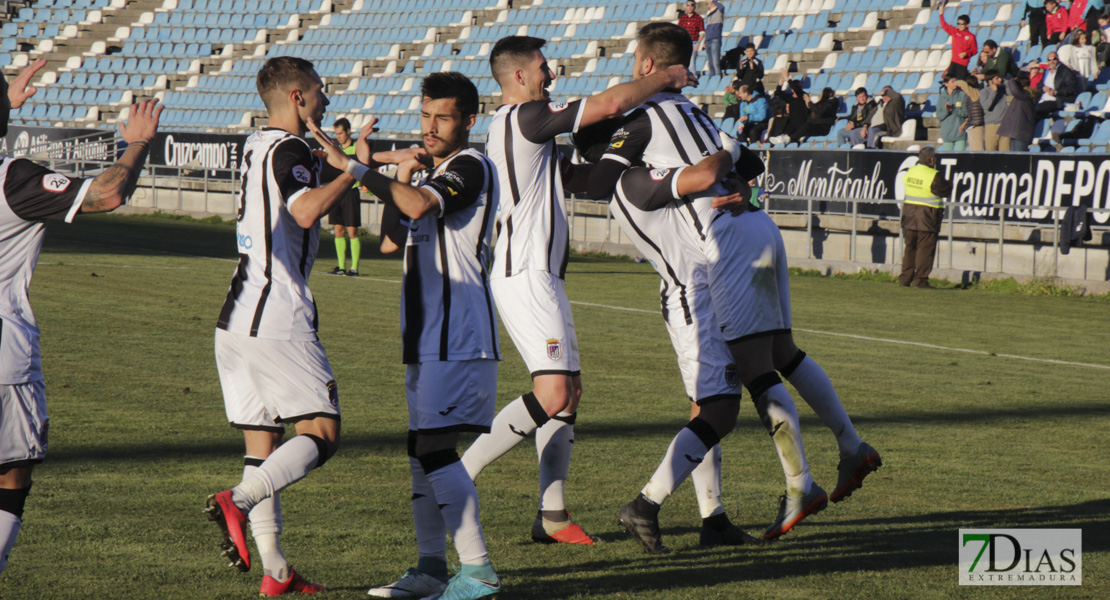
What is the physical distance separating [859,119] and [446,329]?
62.9 ft

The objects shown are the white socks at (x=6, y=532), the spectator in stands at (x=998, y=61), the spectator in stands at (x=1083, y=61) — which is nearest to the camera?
the white socks at (x=6, y=532)

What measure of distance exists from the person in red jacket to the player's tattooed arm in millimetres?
20648

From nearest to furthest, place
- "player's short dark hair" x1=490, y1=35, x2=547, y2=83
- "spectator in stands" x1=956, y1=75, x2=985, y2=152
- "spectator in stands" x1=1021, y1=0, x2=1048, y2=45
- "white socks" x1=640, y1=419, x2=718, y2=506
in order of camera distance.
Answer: "white socks" x1=640, y1=419, x2=718, y2=506, "player's short dark hair" x1=490, y1=35, x2=547, y2=83, "spectator in stands" x1=956, y1=75, x2=985, y2=152, "spectator in stands" x1=1021, y1=0, x2=1048, y2=45

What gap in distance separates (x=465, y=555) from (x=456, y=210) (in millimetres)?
1135

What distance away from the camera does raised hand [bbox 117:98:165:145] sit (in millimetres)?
3863

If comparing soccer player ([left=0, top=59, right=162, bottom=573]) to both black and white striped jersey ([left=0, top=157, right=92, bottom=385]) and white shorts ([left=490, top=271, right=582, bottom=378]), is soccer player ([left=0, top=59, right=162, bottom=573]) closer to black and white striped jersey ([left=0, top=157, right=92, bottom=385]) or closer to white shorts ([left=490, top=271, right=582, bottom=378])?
black and white striped jersey ([left=0, top=157, right=92, bottom=385])

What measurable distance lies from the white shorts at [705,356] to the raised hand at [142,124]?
222 cm

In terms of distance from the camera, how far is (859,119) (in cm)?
2209

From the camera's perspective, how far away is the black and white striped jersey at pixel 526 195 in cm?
489

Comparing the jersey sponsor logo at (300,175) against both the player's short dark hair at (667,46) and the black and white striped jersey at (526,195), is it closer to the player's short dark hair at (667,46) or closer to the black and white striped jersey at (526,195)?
the black and white striped jersey at (526,195)

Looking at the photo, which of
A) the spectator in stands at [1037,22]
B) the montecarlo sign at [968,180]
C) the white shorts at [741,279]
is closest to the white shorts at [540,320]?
the white shorts at [741,279]

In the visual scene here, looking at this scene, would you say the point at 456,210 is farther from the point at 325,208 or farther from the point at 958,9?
the point at 958,9

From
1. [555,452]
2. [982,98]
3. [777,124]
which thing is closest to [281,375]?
[555,452]

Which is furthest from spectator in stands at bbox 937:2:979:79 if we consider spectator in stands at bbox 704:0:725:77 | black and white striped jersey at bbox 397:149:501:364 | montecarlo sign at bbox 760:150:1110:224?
black and white striped jersey at bbox 397:149:501:364
